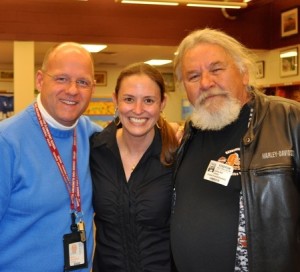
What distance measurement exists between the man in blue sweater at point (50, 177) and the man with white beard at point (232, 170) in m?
0.50

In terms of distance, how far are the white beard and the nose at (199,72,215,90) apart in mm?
31

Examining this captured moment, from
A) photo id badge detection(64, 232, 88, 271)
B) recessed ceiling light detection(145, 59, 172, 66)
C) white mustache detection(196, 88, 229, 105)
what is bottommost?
photo id badge detection(64, 232, 88, 271)

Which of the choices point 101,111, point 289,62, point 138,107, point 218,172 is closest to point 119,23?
point 289,62

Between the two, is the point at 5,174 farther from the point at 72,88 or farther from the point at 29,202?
the point at 72,88

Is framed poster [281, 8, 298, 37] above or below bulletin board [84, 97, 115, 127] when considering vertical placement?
above

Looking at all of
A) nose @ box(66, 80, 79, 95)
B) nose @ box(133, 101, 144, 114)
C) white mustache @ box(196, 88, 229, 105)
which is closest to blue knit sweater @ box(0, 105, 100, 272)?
nose @ box(66, 80, 79, 95)

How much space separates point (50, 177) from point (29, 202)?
159 mm

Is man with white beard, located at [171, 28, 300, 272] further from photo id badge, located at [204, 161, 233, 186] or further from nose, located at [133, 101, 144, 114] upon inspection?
nose, located at [133, 101, 144, 114]

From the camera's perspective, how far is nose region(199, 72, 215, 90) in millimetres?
2166

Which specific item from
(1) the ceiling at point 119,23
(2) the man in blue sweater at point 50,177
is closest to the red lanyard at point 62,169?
(2) the man in blue sweater at point 50,177

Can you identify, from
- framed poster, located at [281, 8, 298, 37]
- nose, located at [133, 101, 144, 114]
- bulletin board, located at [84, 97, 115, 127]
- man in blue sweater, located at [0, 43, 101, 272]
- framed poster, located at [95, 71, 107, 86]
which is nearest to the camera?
man in blue sweater, located at [0, 43, 101, 272]

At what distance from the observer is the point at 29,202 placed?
193cm

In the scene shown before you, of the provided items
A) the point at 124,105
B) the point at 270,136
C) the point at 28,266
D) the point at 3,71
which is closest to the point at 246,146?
the point at 270,136

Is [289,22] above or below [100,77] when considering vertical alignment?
below
